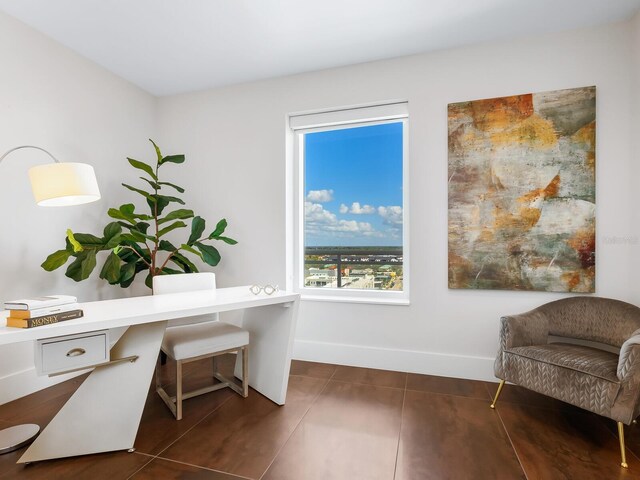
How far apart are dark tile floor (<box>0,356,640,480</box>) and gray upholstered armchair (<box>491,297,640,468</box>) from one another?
220mm

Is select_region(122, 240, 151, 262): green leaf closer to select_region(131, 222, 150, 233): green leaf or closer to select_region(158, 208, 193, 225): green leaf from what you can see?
select_region(131, 222, 150, 233): green leaf

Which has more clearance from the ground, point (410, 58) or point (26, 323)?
point (410, 58)

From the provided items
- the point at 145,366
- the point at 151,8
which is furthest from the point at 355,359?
the point at 151,8

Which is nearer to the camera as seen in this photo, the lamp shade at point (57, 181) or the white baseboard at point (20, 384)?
the lamp shade at point (57, 181)

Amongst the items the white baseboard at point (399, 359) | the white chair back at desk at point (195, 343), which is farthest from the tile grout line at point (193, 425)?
the white baseboard at point (399, 359)

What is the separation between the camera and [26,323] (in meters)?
1.28

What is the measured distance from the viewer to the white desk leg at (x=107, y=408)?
5.34ft

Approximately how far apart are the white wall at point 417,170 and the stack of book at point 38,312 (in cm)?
185

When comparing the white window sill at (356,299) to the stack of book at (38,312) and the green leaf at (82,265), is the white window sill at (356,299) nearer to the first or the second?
the green leaf at (82,265)

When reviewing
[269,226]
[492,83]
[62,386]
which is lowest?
[62,386]

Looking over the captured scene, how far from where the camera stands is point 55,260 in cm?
230

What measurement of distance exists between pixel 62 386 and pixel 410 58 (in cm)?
382

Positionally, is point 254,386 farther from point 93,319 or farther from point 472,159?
point 472,159

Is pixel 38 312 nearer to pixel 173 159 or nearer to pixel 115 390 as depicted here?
pixel 115 390
